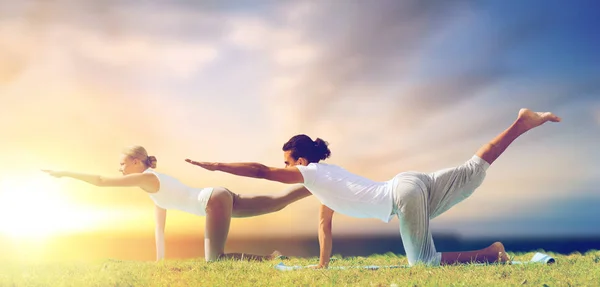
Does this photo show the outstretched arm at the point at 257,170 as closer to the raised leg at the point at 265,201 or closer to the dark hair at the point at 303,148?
the dark hair at the point at 303,148

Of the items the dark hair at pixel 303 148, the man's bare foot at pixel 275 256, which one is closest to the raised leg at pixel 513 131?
the dark hair at pixel 303 148

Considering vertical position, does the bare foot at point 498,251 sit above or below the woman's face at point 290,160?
below

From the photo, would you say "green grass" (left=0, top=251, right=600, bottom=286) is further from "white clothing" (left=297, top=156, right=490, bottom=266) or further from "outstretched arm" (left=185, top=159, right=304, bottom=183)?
"outstretched arm" (left=185, top=159, right=304, bottom=183)

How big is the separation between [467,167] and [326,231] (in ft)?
5.31

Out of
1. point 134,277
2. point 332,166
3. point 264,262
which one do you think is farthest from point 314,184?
point 134,277

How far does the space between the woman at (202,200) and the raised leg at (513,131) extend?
223cm

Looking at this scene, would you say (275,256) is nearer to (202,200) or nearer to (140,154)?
(202,200)

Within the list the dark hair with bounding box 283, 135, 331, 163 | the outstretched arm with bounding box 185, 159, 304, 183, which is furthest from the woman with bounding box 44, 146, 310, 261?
the outstretched arm with bounding box 185, 159, 304, 183

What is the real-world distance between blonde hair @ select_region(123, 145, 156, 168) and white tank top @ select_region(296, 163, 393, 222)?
7.99 ft

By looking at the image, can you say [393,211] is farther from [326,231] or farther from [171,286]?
[171,286]

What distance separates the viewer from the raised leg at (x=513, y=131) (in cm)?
618

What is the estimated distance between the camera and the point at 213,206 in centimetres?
709

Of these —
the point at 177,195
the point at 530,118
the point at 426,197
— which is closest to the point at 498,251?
the point at 426,197

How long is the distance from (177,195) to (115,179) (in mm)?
862
